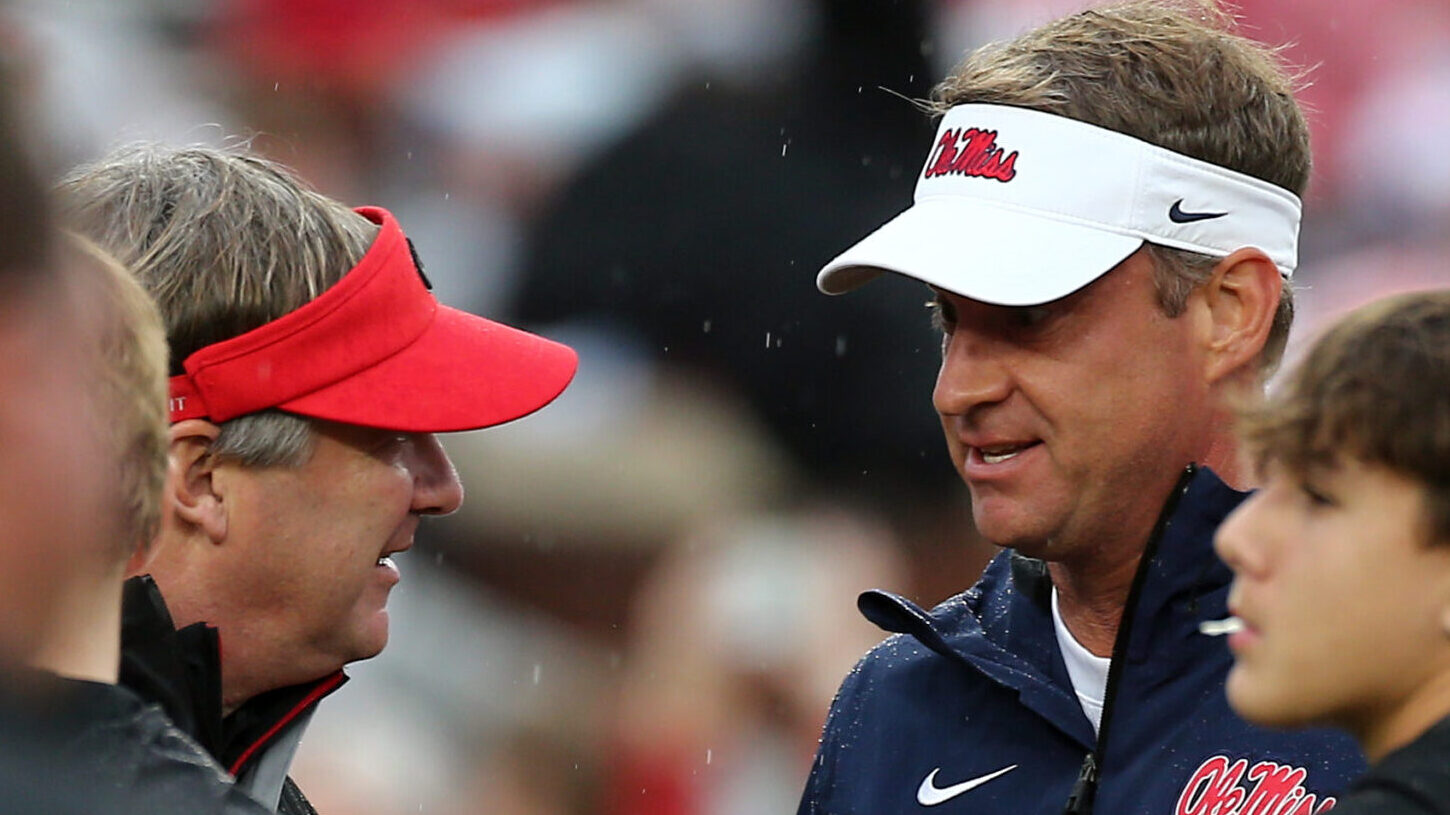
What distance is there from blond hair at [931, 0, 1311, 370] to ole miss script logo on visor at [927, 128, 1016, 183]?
1.8 inches

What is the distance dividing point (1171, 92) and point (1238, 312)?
0.85 ft

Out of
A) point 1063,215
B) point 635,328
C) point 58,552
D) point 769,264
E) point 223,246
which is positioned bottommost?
point 635,328

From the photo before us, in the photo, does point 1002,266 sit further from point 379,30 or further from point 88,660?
point 379,30

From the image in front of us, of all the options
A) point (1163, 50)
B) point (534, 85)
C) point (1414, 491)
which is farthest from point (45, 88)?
point (534, 85)

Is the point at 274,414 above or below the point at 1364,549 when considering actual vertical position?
below

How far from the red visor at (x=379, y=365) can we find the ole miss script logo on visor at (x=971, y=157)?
52 centimetres

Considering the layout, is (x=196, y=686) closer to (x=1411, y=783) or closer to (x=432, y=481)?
(x=432, y=481)

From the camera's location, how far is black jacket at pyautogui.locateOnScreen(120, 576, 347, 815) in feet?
5.80

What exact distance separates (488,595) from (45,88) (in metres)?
3.57

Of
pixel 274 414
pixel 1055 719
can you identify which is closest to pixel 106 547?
pixel 274 414

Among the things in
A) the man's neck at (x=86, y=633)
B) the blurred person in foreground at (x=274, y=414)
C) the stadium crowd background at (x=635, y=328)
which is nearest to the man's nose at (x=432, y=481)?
the blurred person in foreground at (x=274, y=414)

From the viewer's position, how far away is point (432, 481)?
217 cm

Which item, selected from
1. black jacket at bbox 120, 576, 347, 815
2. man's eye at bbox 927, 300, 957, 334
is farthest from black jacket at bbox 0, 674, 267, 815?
man's eye at bbox 927, 300, 957, 334

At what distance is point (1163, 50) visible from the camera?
2.12 m
